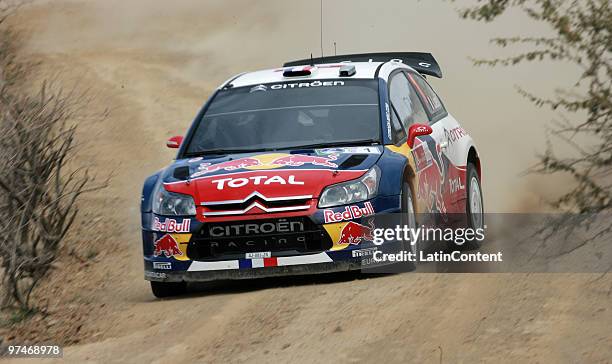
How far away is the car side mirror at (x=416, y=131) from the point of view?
31.5ft

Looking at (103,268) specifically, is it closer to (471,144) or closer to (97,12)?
(471,144)

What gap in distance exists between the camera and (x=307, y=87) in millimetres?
10188

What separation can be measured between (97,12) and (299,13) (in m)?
5.20

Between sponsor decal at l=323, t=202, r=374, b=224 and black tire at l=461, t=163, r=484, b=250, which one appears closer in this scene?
sponsor decal at l=323, t=202, r=374, b=224

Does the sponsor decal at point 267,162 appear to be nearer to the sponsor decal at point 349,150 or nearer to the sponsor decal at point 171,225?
the sponsor decal at point 349,150

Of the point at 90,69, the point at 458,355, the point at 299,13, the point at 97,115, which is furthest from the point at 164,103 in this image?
the point at 458,355

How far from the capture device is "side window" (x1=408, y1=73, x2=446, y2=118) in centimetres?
1099

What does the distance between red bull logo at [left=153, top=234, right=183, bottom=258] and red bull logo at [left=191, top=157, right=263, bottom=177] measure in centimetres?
48

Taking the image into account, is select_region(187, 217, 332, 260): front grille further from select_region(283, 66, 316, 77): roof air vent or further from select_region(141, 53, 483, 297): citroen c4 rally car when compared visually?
select_region(283, 66, 316, 77): roof air vent

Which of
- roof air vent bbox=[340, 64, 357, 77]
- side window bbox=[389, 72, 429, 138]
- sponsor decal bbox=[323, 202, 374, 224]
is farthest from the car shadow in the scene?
roof air vent bbox=[340, 64, 357, 77]

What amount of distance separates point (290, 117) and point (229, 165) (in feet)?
2.71

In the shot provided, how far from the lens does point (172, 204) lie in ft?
29.8

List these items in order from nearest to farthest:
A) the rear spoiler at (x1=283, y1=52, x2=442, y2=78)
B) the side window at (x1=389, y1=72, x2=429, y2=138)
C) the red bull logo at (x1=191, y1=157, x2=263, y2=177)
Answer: the red bull logo at (x1=191, y1=157, x2=263, y2=177), the side window at (x1=389, y1=72, x2=429, y2=138), the rear spoiler at (x1=283, y1=52, x2=442, y2=78)

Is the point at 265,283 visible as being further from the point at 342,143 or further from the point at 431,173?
the point at 431,173
